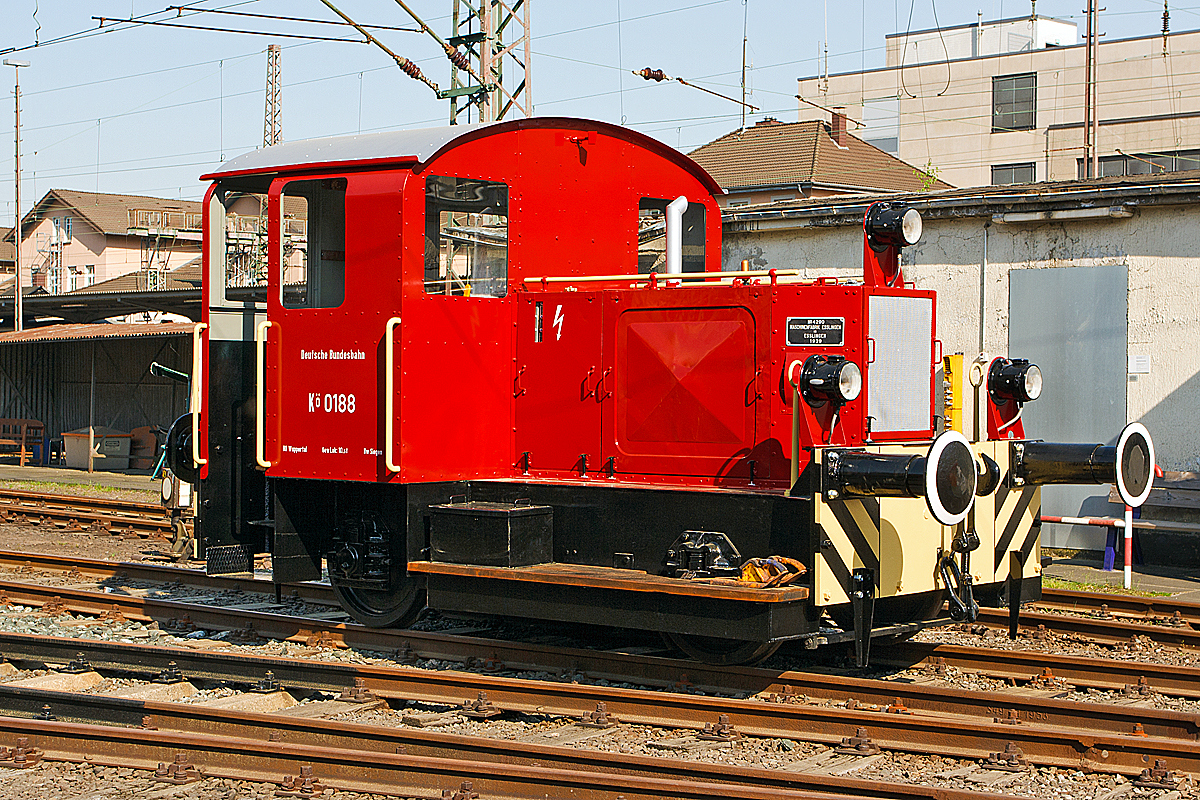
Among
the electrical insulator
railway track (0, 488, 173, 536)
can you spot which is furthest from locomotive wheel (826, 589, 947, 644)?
the electrical insulator

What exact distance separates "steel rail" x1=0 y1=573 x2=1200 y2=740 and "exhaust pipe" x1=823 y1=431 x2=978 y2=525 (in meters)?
1.00

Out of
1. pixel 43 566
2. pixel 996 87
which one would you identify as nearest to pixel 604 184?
pixel 43 566

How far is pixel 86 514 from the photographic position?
16172 mm

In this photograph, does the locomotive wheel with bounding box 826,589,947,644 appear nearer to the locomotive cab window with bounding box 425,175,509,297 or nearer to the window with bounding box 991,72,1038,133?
the locomotive cab window with bounding box 425,175,509,297

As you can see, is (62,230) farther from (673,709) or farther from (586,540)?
(673,709)

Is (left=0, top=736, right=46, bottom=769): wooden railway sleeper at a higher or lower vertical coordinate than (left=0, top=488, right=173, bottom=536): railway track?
lower

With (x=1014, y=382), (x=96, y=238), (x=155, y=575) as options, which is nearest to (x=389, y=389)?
(x=1014, y=382)

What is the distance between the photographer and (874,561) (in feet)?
21.9

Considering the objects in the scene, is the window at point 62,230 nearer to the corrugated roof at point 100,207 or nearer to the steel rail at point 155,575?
the corrugated roof at point 100,207

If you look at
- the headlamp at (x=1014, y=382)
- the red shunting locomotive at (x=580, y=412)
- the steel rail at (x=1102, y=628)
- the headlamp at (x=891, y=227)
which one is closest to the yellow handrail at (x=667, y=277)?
the red shunting locomotive at (x=580, y=412)

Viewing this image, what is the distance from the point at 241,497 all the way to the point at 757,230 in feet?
28.1

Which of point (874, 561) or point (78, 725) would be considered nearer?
point (78, 725)

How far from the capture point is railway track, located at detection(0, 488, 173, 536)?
49.9 ft

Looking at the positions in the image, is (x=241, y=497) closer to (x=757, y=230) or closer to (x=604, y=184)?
(x=604, y=184)
